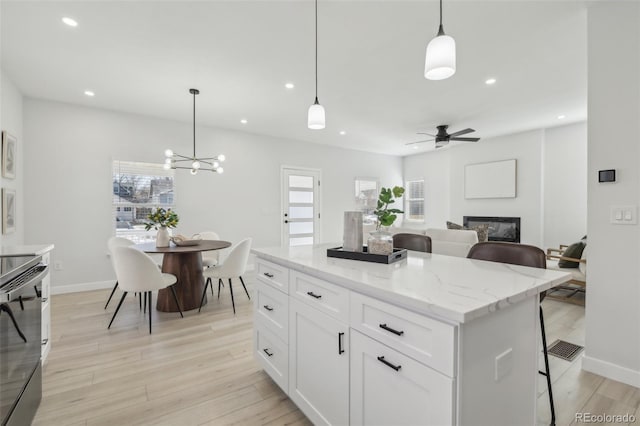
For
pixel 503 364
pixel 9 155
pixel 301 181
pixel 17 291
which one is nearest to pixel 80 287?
pixel 9 155

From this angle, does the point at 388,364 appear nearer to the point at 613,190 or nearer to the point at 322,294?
the point at 322,294

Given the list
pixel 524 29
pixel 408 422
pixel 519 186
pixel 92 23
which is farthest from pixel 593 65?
pixel 519 186

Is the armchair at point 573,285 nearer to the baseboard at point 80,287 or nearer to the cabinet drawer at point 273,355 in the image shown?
the cabinet drawer at point 273,355

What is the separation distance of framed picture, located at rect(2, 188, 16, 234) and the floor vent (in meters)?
5.30

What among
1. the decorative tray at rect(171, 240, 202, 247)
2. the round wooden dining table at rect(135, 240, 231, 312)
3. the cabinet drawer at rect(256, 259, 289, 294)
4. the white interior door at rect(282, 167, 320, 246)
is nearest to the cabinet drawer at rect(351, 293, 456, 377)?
the cabinet drawer at rect(256, 259, 289, 294)

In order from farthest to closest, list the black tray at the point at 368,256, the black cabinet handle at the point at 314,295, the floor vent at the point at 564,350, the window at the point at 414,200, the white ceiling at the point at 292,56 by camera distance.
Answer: the window at the point at 414,200
the floor vent at the point at 564,350
the white ceiling at the point at 292,56
the black tray at the point at 368,256
the black cabinet handle at the point at 314,295

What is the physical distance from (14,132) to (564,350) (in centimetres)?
602

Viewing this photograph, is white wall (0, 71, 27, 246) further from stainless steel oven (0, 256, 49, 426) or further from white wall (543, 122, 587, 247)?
white wall (543, 122, 587, 247)

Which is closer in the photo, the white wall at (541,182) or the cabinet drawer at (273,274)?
the cabinet drawer at (273,274)

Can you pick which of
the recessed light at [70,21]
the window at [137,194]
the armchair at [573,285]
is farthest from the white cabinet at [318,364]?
the window at [137,194]

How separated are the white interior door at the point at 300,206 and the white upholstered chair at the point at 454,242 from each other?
3006mm

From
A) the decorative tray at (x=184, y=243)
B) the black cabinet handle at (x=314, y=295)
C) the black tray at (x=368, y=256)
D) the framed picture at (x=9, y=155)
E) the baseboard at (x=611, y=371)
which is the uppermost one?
the framed picture at (x=9, y=155)

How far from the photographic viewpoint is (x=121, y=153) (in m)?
4.38

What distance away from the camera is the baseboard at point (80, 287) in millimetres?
3986
